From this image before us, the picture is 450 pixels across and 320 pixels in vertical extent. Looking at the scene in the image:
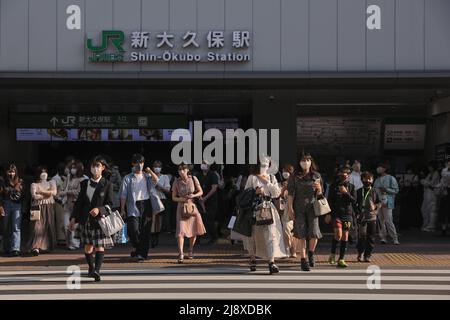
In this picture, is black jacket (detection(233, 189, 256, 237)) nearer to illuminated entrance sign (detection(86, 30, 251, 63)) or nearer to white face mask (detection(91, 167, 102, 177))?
white face mask (detection(91, 167, 102, 177))

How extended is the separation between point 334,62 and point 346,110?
5.12 meters

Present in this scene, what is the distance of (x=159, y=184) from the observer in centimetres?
1360

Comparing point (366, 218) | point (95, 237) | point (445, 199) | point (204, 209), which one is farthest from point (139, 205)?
point (445, 199)

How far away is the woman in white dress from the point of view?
403 inches

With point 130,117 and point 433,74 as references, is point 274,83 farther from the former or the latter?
point 130,117

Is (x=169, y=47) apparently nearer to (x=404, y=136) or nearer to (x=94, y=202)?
(x=94, y=202)

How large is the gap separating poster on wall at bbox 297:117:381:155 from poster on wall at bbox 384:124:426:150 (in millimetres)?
321

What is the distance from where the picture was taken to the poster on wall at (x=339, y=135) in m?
20.2

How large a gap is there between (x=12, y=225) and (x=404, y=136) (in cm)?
1292

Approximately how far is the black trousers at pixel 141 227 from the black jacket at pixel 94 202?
1.70 meters

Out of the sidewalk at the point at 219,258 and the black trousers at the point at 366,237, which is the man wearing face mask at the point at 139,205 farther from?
the black trousers at the point at 366,237

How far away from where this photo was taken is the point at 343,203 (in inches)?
447

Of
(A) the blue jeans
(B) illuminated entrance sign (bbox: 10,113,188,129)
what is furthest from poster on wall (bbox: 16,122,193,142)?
(A) the blue jeans
